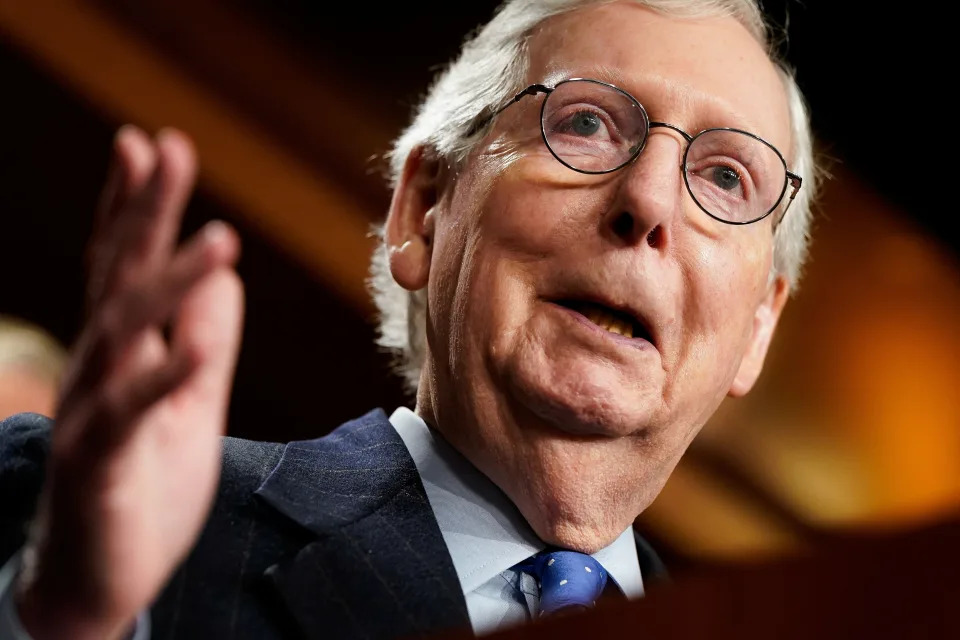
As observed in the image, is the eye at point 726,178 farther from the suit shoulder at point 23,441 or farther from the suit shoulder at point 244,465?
the suit shoulder at point 23,441

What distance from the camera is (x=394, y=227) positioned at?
1.37 meters

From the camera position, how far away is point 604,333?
3.65 feet

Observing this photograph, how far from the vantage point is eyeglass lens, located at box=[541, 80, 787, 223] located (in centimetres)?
120

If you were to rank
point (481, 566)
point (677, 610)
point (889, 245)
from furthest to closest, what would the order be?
point (889, 245) → point (481, 566) → point (677, 610)

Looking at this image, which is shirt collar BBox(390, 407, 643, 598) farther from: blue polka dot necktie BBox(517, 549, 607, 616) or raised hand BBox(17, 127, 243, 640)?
raised hand BBox(17, 127, 243, 640)

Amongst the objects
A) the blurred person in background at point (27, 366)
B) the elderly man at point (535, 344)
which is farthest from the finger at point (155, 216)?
the blurred person in background at point (27, 366)

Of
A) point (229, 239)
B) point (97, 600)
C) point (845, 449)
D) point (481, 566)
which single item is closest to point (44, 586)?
point (97, 600)

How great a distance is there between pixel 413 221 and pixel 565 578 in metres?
0.49

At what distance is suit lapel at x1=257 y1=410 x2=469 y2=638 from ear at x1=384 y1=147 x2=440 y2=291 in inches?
9.2

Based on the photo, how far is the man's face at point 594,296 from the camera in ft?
3.68

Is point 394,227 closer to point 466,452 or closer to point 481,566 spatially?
point 466,452

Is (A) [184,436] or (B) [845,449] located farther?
(B) [845,449]

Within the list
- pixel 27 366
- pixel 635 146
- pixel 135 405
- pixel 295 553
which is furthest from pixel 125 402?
pixel 27 366

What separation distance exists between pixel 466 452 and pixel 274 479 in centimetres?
22
